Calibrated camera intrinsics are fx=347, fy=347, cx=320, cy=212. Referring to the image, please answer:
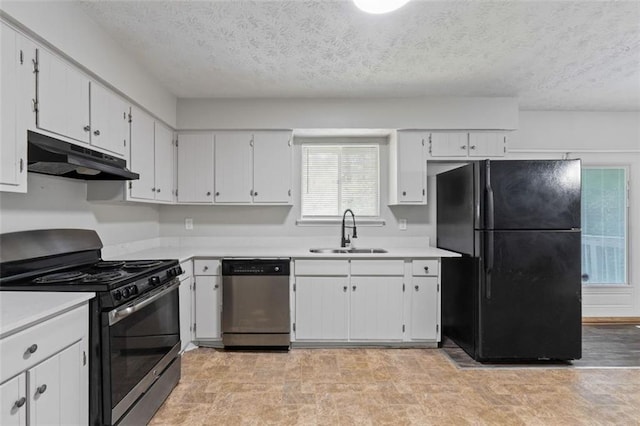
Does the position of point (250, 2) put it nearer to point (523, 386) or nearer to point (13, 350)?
point (13, 350)

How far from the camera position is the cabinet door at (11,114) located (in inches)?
60.2

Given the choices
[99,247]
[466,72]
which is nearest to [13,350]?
[99,247]

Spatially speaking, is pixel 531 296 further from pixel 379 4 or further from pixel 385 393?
pixel 379 4

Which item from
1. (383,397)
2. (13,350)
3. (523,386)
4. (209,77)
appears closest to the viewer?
(13,350)

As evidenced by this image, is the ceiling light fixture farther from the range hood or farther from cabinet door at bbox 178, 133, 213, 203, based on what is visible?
cabinet door at bbox 178, 133, 213, 203

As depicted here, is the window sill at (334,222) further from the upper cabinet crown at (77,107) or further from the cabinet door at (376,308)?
the upper cabinet crown at (77,107)

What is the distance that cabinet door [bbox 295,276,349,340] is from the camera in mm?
3236

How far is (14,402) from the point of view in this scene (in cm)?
121

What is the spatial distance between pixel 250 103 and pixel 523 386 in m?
3.43

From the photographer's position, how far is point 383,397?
2.38m

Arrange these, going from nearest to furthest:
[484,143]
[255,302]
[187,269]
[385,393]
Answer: [385,393] < [187,269] < [255,302] < [484,143]

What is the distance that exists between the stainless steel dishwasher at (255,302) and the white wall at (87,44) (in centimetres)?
160

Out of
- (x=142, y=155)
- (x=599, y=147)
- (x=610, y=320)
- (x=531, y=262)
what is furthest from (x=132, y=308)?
(x=599, y=147)

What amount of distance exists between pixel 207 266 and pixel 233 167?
1054 mm
